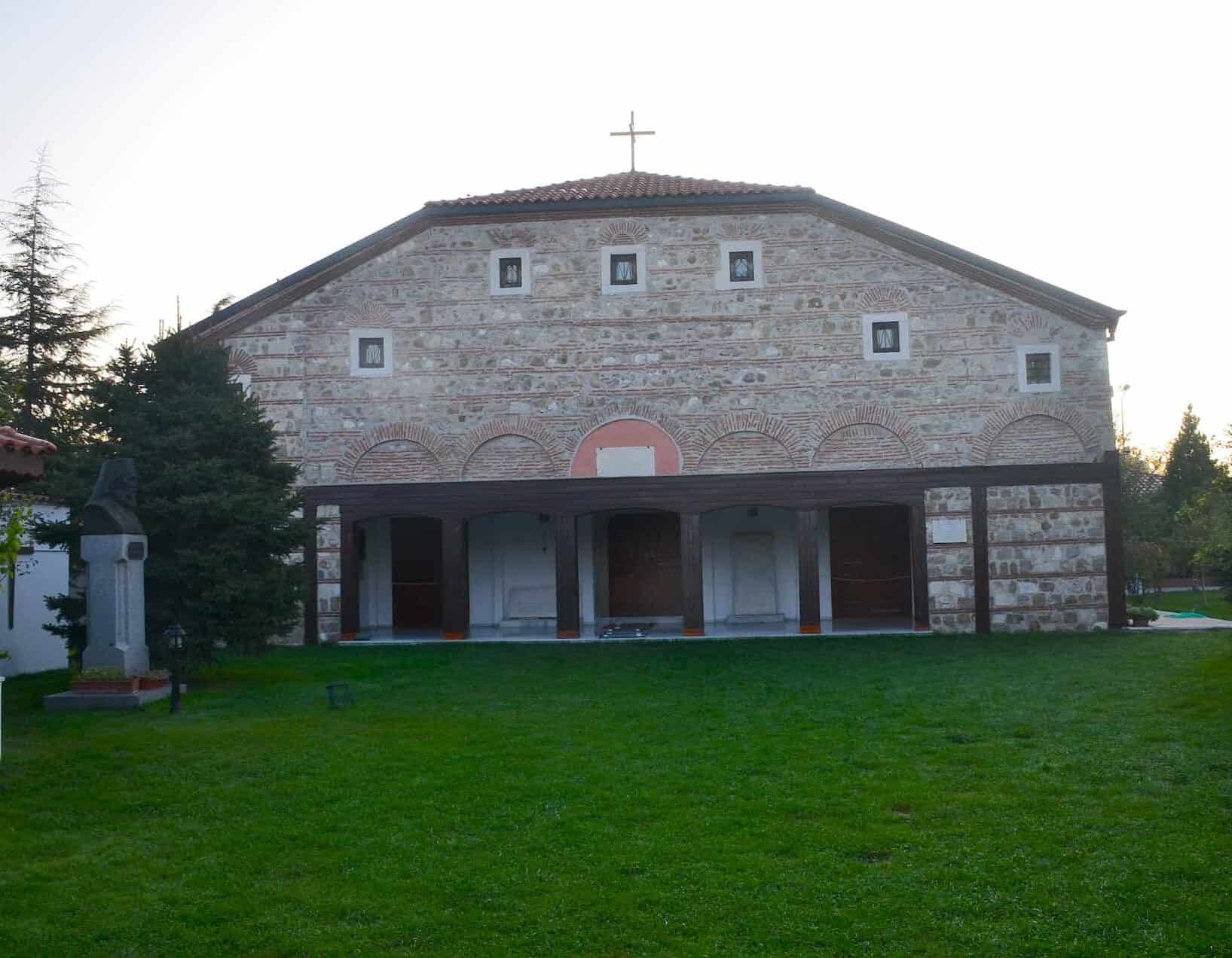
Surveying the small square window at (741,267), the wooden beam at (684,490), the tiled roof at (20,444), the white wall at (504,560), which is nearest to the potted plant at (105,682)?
the tiled roof at (20,444)

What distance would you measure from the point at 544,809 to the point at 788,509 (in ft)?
40.1

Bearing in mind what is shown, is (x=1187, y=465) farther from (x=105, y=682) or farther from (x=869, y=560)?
(x=105, y=682)

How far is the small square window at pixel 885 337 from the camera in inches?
733

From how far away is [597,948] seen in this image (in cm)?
503

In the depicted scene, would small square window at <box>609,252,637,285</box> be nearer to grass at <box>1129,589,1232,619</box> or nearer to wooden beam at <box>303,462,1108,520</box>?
wooden beam at <box>303,462,1108,520</box>

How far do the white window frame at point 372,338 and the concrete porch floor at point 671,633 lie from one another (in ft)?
15.3

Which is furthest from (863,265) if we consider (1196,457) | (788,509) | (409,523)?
(1196,457)

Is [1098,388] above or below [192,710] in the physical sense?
above

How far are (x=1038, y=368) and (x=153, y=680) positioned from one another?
14551 mm

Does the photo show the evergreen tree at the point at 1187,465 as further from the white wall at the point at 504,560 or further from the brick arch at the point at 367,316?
the brick arch at the point at 367,316

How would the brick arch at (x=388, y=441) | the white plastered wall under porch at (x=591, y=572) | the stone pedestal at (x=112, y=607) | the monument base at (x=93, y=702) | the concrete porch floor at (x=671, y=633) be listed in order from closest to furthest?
the monument base at (x=93, y=702) < the stone pedestal at (x=112, y=607) < the concrete porch floor at (x=671, y=633) < the brick arch at (x=388, y=441) < the white plastered wall under porch at (x=591, y=572)

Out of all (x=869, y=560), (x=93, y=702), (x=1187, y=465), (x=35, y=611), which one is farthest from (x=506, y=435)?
(x=1187, y=465)

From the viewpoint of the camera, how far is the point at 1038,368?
60.4 ft

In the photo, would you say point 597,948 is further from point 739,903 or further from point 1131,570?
point 1131,570
